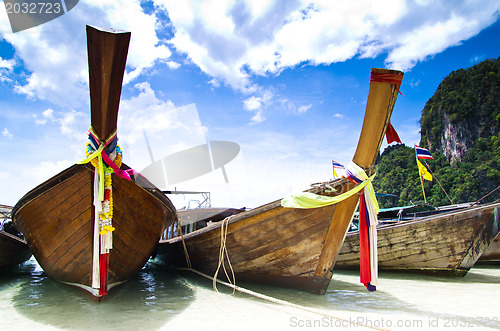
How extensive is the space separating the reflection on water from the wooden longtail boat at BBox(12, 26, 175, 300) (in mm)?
203

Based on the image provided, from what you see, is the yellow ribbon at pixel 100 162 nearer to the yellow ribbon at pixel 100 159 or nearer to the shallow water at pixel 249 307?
the yellow ribbon at pixel 100 159

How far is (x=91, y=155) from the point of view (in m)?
3.63

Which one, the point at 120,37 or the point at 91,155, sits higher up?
the point at 120,37

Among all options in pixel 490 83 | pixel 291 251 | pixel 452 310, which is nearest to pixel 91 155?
pixel 291 251

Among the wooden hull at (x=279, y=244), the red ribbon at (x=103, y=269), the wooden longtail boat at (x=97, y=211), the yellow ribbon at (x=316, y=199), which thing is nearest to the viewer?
the wooden longtail boat at (x=97, y=211)

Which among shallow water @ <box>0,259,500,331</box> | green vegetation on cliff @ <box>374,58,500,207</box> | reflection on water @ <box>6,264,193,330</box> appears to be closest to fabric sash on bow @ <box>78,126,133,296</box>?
reflection on water @ <box>6,264,193,330</box>

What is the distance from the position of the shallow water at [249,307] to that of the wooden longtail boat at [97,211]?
0.40m

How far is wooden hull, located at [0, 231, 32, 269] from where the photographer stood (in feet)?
21.6

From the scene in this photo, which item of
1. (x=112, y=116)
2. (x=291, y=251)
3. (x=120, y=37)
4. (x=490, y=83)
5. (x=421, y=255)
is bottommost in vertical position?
(x=421, y=255)

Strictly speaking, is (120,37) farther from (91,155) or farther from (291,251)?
(291,251)

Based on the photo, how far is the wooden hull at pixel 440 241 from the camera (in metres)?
6.27

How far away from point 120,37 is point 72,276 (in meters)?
3.68

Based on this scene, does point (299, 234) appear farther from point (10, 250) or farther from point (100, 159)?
point (10, 250)

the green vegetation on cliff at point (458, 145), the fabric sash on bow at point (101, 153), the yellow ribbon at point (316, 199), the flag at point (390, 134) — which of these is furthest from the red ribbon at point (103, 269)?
the green vegetation on cliff at point (458, 145)
